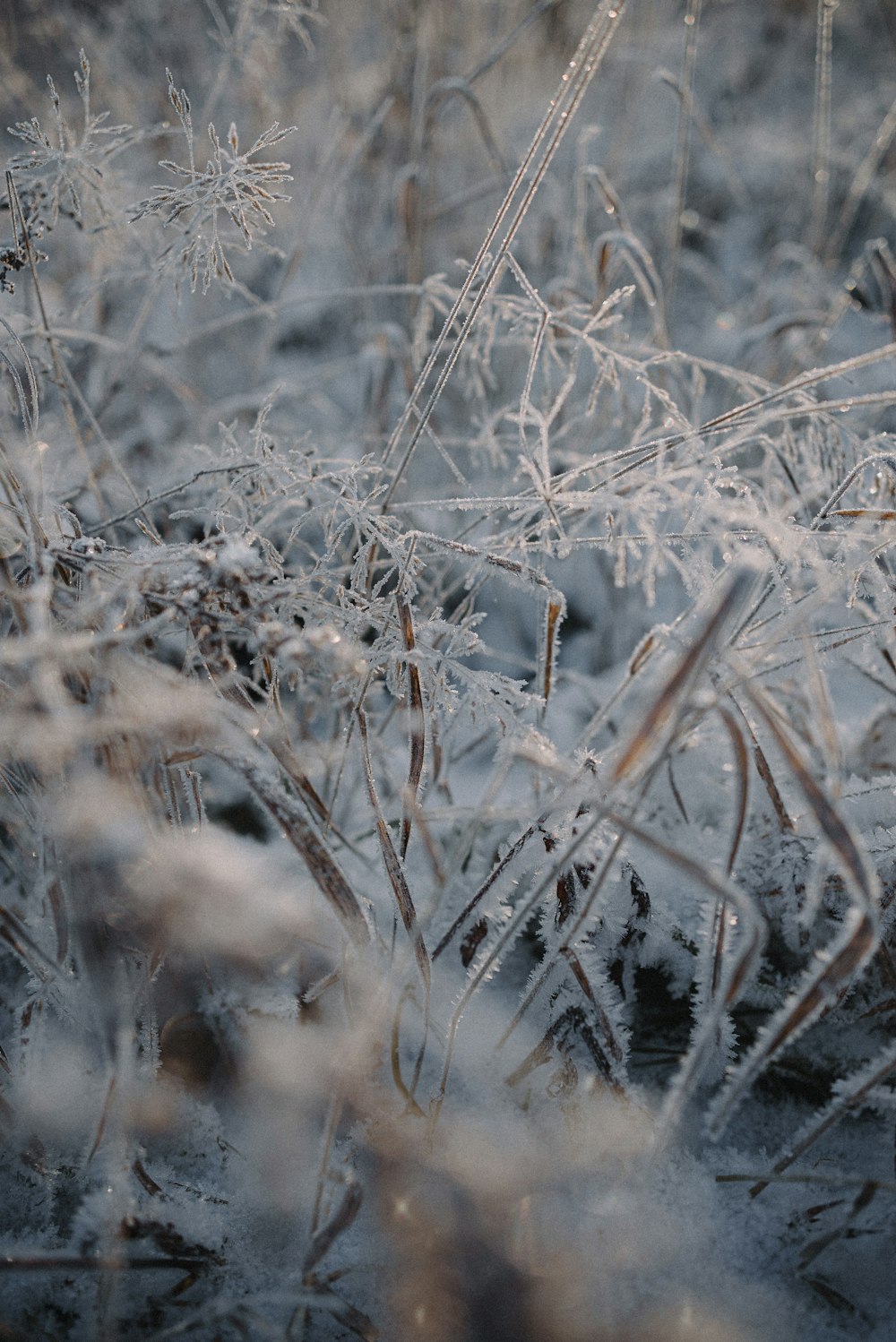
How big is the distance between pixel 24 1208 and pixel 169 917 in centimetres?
30

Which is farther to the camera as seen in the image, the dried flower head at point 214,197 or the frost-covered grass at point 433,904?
the dried flower head at point 214,197

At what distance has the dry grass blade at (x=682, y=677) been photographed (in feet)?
1.59

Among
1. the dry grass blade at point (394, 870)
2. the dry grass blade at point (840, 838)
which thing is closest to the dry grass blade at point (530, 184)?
the dry grass blade at point (394, 870)

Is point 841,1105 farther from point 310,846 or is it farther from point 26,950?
point 26,950

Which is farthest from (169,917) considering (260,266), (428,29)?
(428,29)

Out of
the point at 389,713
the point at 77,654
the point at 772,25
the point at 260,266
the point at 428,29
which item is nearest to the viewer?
the point at 77,654

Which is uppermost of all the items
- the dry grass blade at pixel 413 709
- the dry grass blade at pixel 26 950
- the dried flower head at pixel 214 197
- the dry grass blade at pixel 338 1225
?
the dried flower head at pixel 214 197

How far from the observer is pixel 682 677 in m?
0.50

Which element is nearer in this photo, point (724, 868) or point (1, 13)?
point (724, 868)

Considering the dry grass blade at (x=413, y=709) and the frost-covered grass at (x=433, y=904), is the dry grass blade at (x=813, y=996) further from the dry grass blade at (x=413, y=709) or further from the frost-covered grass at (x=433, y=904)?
the dry grass blade at (x=413, y=709)

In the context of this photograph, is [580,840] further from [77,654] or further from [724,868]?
[77,654]

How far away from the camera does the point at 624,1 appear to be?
0.81 m

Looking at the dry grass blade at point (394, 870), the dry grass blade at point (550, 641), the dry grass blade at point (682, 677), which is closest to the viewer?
the dry grass blade at point (682, 677)

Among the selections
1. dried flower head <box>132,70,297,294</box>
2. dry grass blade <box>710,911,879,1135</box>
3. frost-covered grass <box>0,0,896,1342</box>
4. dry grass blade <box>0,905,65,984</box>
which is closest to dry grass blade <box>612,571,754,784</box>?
frost-covered grass <box>0,0,896,1342</box>
